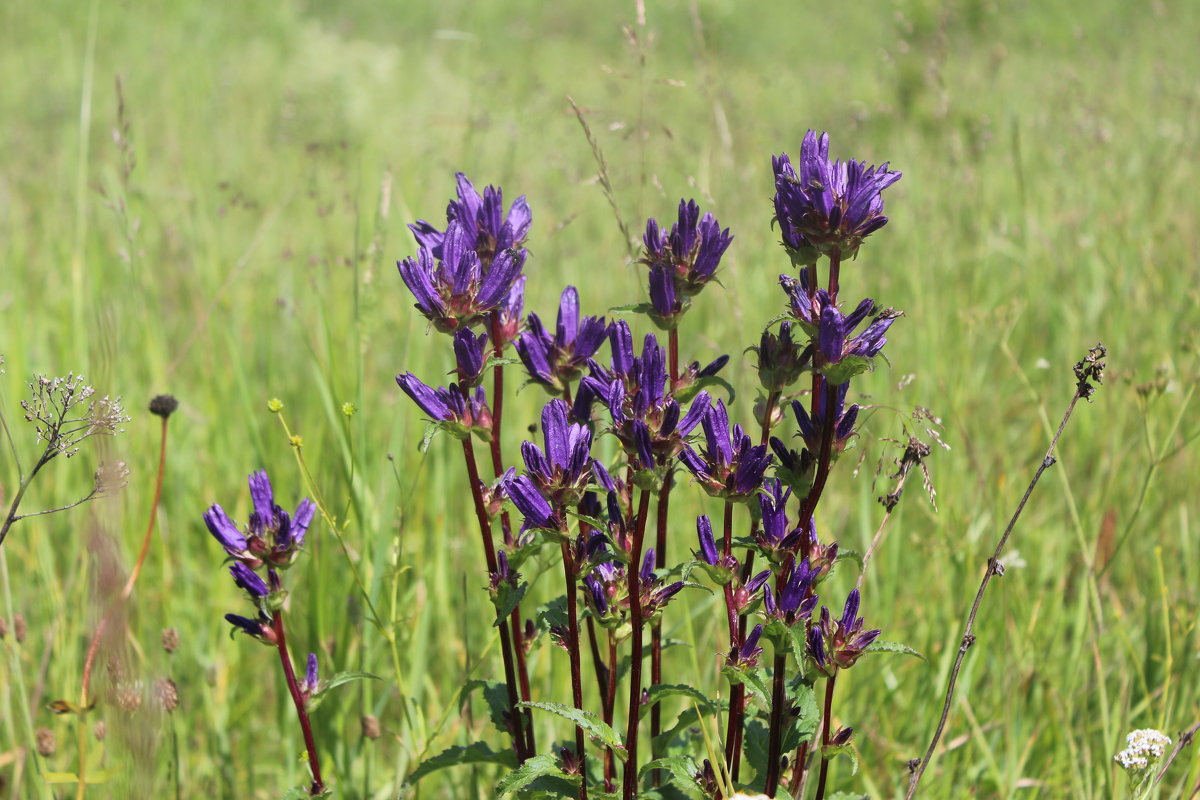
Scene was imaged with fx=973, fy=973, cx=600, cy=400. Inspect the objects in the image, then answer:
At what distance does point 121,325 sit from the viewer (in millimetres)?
3277

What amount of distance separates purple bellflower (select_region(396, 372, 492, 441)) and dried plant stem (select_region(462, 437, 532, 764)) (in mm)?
23

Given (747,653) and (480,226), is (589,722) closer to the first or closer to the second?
(747,653)

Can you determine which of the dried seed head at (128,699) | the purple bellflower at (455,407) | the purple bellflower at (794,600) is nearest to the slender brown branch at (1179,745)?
the purple bellflower at (794,600)

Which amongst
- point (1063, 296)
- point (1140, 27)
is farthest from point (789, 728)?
point (1140, 27)

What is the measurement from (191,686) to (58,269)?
2.60 m

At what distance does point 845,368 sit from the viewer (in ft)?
4.08

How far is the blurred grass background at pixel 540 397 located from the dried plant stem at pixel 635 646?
437 mm

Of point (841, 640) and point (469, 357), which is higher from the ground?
point (469, 357)

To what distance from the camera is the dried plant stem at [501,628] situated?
139 cm

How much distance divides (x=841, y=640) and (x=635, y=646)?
30 centimetres

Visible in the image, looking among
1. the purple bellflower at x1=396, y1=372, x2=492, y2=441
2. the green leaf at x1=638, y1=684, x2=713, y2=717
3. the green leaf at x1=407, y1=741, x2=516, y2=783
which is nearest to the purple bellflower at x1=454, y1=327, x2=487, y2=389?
the purple bellflower at x1=396, y1=372, x2=492, y2=441

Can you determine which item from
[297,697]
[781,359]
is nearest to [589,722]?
[297,697]

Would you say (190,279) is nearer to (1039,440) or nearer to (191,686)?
(191,686)

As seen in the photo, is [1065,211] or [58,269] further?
[1065,211]
